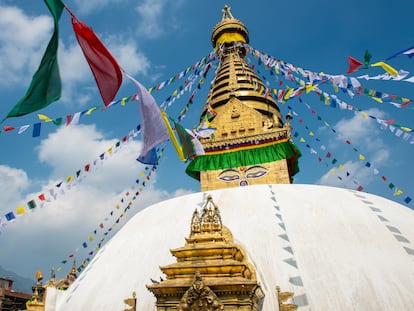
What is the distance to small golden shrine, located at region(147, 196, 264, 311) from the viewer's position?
4.64 metres

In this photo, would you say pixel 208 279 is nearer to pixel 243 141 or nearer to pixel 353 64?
pixel 353 64

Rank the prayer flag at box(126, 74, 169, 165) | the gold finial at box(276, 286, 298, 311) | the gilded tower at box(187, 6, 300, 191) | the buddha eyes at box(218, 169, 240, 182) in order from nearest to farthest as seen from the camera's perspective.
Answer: the prayer flag at box(126, 74, 169, 165), the gold finial at box(276, 286, 298, 311), the gilded tower at box(187, 6, 300, 191), the buddha eyes at box(218, 169, 240, 182)

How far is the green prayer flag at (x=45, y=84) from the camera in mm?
3373

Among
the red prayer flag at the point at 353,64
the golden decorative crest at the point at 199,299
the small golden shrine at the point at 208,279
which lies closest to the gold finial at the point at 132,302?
the small golden shrine at the point at 208,279

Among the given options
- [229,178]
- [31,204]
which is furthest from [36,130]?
[229,178]

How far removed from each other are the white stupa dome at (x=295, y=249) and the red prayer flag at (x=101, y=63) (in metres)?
3.93

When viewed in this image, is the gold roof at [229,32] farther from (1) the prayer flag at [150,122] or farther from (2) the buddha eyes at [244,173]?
(1) the prayer flag at [150,122]

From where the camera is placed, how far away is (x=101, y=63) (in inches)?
153

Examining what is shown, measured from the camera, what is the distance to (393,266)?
5766mm

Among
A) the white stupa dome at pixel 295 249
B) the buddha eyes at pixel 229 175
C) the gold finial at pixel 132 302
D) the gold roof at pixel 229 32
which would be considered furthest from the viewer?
the gold roof at pixel 229 32

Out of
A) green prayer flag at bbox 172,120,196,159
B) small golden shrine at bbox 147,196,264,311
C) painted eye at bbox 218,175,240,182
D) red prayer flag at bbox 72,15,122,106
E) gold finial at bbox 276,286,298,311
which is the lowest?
gold finial at bbox 276,286,298,311

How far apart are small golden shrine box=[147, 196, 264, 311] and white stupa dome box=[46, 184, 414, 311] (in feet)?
3.01

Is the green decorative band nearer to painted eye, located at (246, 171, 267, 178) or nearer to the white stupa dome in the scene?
painted eye, located at (246, 171, 267, 178)

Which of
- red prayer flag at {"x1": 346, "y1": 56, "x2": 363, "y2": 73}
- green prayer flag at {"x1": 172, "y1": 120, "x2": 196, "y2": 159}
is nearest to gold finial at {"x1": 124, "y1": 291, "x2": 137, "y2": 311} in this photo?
green prayer flag at {"x1": 172, "y1": 120, "x2": 196, "y2": 159}
